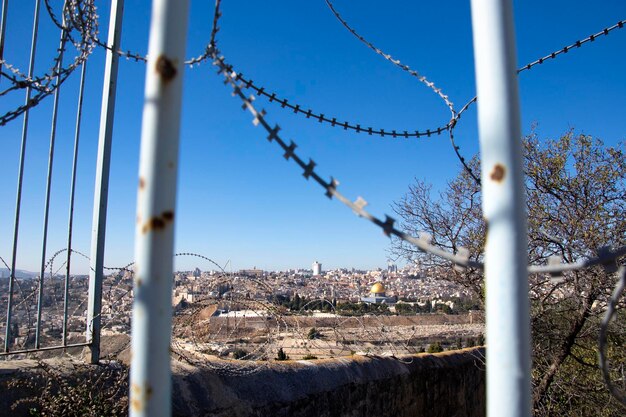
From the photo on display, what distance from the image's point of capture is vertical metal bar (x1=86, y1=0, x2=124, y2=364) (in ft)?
11.9

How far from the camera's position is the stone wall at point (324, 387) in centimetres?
341

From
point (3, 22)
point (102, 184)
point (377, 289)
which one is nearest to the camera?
point (3, 22)

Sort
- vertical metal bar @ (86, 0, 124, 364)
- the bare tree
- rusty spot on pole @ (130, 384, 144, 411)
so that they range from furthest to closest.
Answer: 1. the bare tree
2. vertical metal bar @ (86, 0, 124, 364)
3. rusty spot on pole @ (130, 384, 144, 411)

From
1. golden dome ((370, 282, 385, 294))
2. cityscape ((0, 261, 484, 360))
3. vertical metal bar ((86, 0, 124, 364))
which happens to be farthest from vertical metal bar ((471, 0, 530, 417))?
golden dome ((370, 282, 385, 294))

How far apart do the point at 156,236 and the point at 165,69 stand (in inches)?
13.1

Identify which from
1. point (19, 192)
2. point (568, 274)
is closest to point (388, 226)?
point (19, 192)

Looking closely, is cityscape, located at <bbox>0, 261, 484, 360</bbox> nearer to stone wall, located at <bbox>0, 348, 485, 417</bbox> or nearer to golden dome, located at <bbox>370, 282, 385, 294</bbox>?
stone wall, located at <bbox>0, 348, 485, 417</bbox>

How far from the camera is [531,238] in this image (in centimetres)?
789

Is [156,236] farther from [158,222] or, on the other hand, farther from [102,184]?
[102,184]

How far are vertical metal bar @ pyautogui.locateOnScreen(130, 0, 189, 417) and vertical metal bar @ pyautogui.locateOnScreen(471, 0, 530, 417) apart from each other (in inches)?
25.0

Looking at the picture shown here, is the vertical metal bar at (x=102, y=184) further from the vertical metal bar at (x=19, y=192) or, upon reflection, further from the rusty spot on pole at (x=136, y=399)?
the rusty spot on pole at (x=136, y=399)

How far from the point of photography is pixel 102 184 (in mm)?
3758

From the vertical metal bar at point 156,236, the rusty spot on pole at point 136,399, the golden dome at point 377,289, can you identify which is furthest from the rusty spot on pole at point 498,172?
the golden dome at point 377,289

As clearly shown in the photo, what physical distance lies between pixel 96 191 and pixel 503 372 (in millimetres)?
3396
